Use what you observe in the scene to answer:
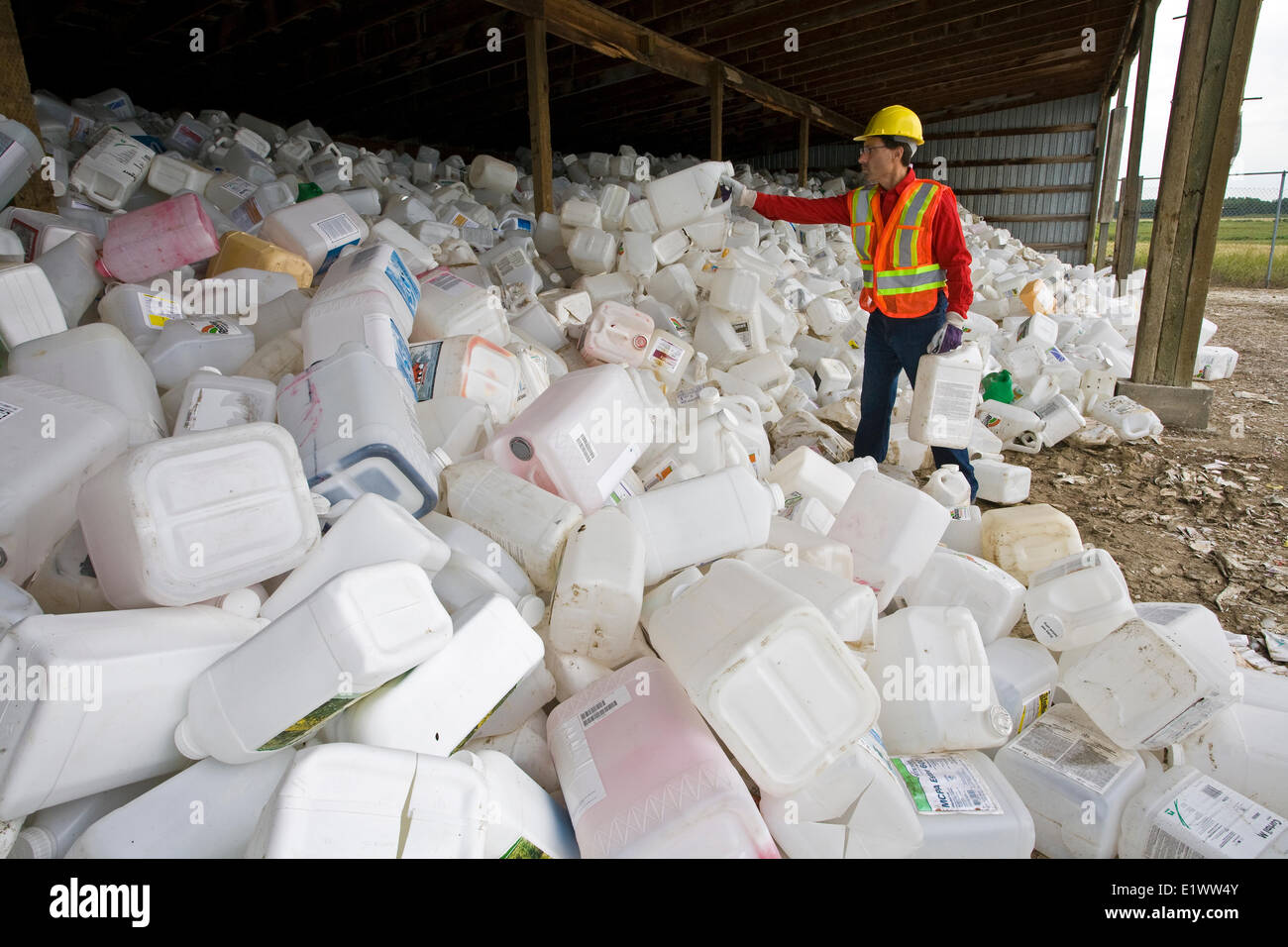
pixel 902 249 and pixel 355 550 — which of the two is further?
pixel 902 249

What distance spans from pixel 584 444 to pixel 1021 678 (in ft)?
4.07

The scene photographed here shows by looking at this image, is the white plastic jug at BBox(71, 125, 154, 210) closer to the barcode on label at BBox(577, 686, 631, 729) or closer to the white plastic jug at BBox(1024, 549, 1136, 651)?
the barcode on label at BBox(577, 686, 631, 729)

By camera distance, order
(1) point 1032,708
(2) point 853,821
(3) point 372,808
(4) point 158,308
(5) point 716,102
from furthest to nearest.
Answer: (5) point 716,102 < (4) point 158,308 < (1) point 1032,708 < (2) point 853,821 < (3) point 372,808

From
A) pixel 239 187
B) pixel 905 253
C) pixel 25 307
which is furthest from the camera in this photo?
pixel 239 187

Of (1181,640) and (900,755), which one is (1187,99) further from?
(900,755)

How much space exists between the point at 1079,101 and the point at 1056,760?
49.2ft

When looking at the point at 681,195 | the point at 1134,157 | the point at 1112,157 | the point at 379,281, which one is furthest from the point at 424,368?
the point at 1112,157

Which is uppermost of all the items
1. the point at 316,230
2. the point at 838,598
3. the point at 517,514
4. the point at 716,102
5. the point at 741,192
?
the point at 716,102

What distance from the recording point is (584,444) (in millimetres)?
1993

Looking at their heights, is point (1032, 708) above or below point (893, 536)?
below

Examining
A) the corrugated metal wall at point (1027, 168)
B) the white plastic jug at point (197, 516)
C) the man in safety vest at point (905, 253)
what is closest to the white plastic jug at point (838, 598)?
the white plastic jug at point (197, 516)

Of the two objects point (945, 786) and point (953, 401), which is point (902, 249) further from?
point (945, 786)

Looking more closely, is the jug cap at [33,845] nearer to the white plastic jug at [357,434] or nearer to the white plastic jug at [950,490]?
the white plastic jug at [357,434]
